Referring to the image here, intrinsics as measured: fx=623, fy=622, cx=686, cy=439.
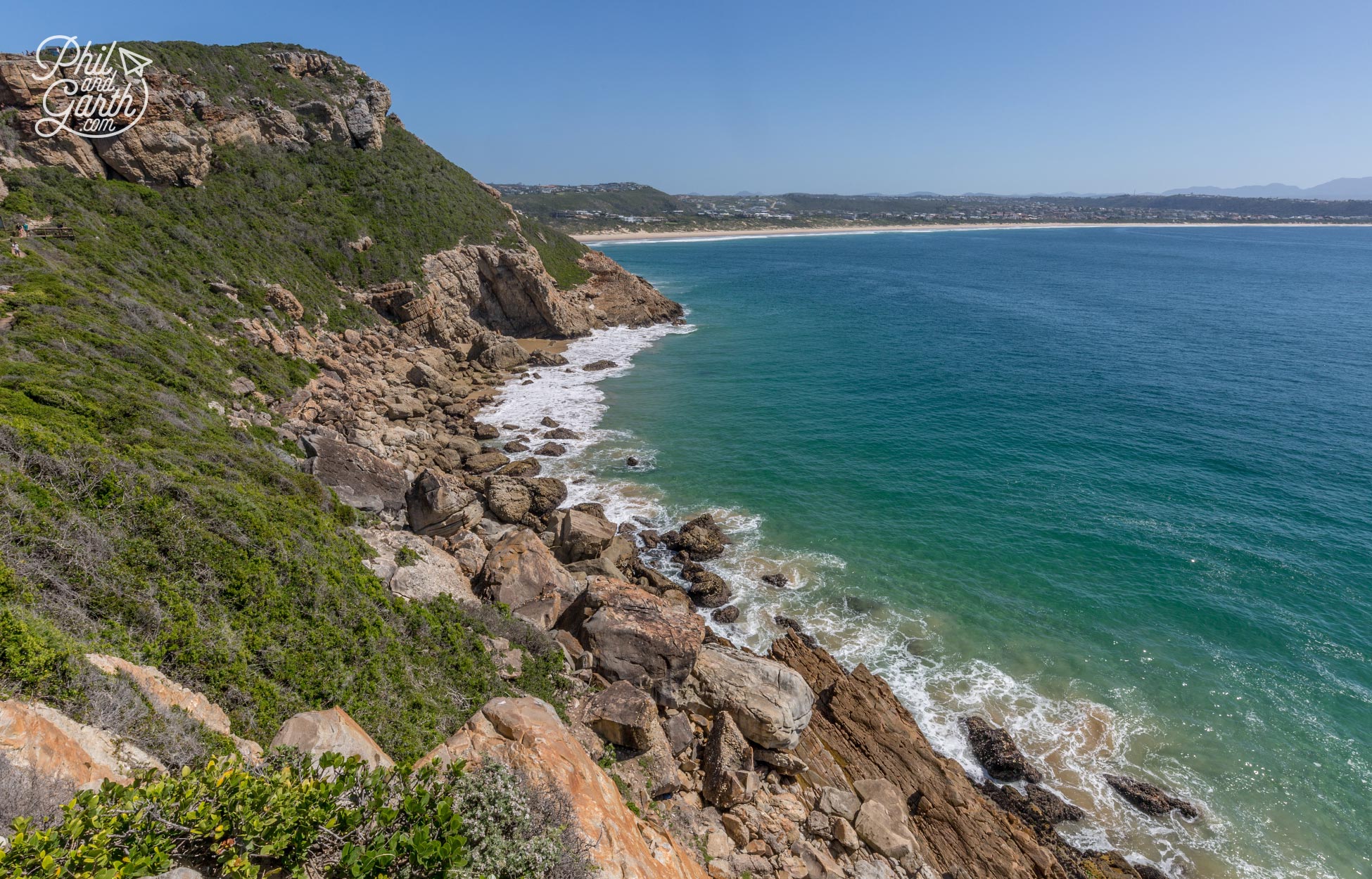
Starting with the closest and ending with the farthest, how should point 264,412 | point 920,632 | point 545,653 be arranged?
point 545,653, point 920,632, point 264,412

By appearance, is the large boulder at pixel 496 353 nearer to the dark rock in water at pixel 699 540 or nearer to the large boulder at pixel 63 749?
the dark rock in water at pixel 699 540

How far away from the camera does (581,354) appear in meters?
Answer: 67.8

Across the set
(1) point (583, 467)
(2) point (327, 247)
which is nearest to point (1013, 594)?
(1) point (583, 467)

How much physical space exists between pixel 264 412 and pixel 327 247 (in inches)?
1263

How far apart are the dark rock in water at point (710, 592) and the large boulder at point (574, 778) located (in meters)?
15.9

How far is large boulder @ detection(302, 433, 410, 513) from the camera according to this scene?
2547cm

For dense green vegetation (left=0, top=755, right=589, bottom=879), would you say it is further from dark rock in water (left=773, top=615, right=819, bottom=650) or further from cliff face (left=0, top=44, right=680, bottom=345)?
cliff face (left=0, top=44, right=680, bottom=345)

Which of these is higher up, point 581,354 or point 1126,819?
point 581,354

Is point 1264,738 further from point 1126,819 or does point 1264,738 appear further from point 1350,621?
point 1350,621

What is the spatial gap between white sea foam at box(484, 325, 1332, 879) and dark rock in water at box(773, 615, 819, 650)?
285 mm

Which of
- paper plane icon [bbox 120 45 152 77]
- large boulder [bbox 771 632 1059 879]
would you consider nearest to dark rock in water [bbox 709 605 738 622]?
large boulder [bbox 771 632 1059 879]

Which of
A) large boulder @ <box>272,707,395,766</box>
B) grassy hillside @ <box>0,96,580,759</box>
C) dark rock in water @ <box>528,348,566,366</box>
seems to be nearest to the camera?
large boulder @ <box>272,707,395,766</box>

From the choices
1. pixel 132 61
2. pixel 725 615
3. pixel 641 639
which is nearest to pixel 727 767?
pixel 641 639

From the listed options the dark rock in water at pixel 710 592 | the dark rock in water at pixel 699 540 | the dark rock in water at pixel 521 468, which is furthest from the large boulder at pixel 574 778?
the dark rock in water at pixel 521 468
